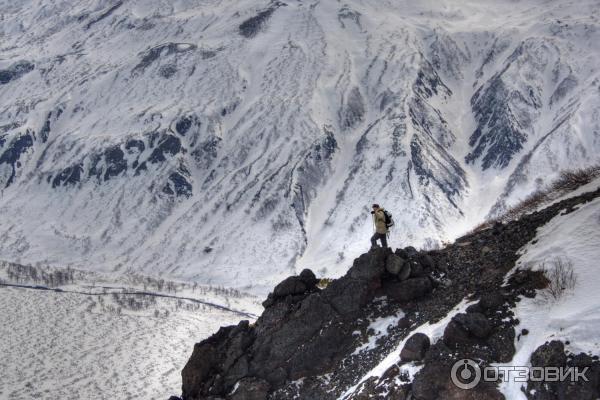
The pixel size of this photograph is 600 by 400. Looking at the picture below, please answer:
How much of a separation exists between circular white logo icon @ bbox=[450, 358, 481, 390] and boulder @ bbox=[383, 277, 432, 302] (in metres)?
6.82

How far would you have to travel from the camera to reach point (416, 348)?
77.8 feet

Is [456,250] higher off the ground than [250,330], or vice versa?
[456,250]

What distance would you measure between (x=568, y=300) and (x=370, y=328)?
9.70 m

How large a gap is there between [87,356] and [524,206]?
109 m

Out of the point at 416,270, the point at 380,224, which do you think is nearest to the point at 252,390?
the point at 416,270

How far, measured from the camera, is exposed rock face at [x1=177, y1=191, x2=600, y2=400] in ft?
75.4

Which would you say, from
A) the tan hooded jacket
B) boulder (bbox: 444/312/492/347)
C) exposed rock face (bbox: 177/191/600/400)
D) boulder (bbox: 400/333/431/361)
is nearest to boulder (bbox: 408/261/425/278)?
exposed rock face (bbox: 177/191/600/400)

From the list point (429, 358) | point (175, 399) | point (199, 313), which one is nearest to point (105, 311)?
point (199, 313)

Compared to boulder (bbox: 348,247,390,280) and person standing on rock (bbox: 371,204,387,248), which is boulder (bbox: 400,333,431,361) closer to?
boulder (bbox: 348,247,390,280)

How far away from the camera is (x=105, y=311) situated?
158 meters

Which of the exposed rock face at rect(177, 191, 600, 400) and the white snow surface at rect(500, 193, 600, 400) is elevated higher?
the white snow surface at rect(500, 193, 600, 400)

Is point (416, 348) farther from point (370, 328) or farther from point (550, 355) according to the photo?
point (370, 328)

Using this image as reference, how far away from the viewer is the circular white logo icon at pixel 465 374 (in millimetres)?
21500

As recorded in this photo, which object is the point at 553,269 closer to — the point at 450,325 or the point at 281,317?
the point at 450,325
